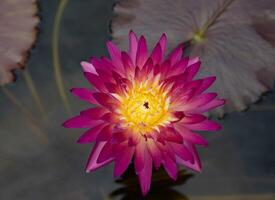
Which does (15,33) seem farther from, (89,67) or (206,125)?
(206,125)

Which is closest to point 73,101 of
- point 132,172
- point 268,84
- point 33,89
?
point 33,89

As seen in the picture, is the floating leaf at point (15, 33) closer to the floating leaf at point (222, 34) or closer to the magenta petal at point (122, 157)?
the floating leaf at point (222, 34)

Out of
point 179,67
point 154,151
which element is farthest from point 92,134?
point 179,67

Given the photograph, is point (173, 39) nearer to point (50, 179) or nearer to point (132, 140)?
point (132, 140)

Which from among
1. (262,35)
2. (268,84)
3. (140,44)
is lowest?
(268,84)

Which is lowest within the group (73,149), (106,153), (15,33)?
(106,153)

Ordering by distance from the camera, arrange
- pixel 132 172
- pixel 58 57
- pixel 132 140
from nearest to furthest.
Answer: pixel 132 140
pixel 132 172
pixel 58 57
